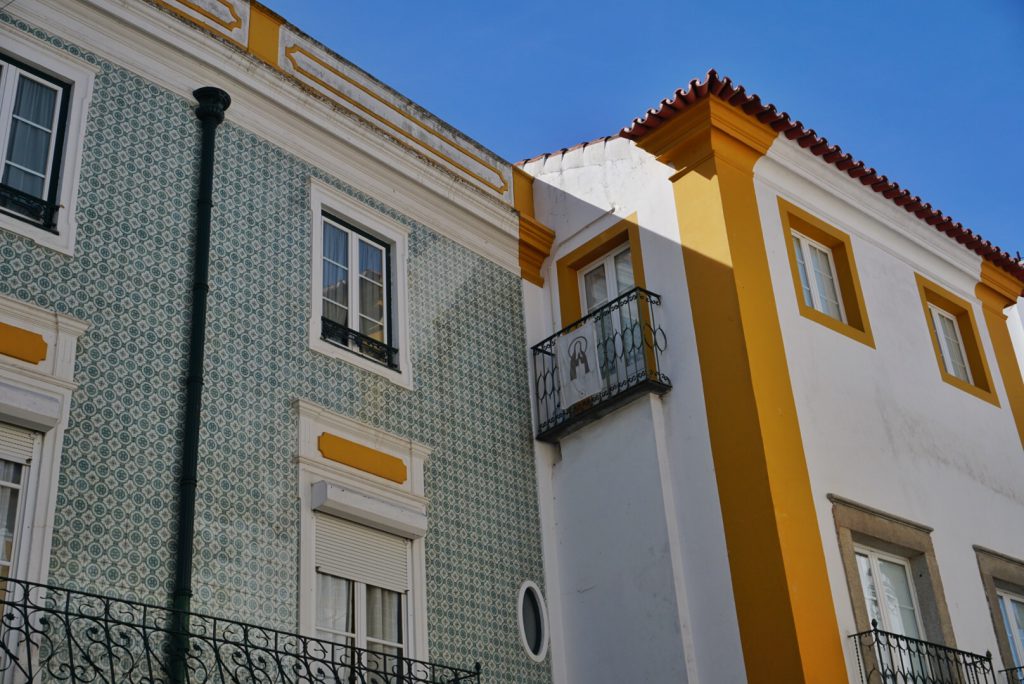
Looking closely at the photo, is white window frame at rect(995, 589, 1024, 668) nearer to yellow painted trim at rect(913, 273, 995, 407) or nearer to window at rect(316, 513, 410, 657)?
yellow painted trim at rect(913, 273, 995, 407)

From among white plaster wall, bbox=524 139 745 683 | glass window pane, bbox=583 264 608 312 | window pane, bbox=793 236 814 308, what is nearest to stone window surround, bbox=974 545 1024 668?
window pane, bbox=793 236 814 308

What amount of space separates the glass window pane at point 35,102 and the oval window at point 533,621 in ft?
15.7

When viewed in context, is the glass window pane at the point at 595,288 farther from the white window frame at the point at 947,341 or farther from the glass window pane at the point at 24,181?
the glass window pane at the point at 24,181

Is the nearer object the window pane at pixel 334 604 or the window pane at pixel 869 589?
the window pane at pixel 334 604

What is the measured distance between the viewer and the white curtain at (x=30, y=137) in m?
7.87

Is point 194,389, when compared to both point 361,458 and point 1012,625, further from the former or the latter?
point 1012,625

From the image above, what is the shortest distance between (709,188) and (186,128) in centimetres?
418

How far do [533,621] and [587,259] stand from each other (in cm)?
343

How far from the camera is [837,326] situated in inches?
412

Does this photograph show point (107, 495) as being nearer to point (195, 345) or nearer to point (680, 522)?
point (195, 345)

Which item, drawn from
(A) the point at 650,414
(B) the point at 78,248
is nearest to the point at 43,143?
(B) the point at 78,248

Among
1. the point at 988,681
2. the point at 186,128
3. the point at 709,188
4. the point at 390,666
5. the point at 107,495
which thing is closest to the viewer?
the point at 107,495

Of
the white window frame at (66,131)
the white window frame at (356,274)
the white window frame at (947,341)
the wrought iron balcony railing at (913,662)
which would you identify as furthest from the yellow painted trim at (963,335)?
the white window frame at (66,131)

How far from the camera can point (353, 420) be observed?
896 centimetres
